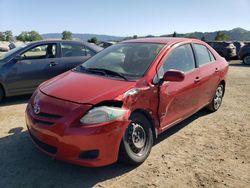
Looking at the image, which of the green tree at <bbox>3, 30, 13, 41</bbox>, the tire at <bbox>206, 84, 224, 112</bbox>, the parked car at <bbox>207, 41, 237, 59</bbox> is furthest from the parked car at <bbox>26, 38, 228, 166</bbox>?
the green tree at <bbox>3, 30, 13, 41</bbox>

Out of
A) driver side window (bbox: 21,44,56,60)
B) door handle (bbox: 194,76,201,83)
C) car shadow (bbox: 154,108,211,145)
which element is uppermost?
driver side window (bbox: 21,44,56,60)

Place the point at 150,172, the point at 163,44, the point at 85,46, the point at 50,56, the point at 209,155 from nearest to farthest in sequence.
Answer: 1. the point at 150,172
2. the point at 209,155
3. the point at 163,44
4. the point at 50,56
5. the point at 85,46

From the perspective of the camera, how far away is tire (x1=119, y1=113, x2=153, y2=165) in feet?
12.3

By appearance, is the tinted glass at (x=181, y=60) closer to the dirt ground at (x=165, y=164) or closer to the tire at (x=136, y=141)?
the tire at (x=136, y=141)

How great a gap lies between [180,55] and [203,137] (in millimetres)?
1455

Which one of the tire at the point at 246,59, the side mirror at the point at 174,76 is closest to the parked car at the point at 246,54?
the tire at the point at 246,59

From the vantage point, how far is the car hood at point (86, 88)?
12.0 feet

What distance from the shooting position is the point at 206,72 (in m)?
5.67

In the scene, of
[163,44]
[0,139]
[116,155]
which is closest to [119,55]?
[163,44]

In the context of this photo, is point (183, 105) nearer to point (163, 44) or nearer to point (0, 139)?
point (163, 44)

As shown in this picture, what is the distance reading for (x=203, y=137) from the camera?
201 inches

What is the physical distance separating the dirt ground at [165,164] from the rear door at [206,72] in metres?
0.60

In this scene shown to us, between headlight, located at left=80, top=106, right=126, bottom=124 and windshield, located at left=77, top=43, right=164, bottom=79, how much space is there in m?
0.79

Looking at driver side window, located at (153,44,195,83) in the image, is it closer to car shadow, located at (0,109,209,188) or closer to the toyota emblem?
car shadow, located at (0,109,209,188)
